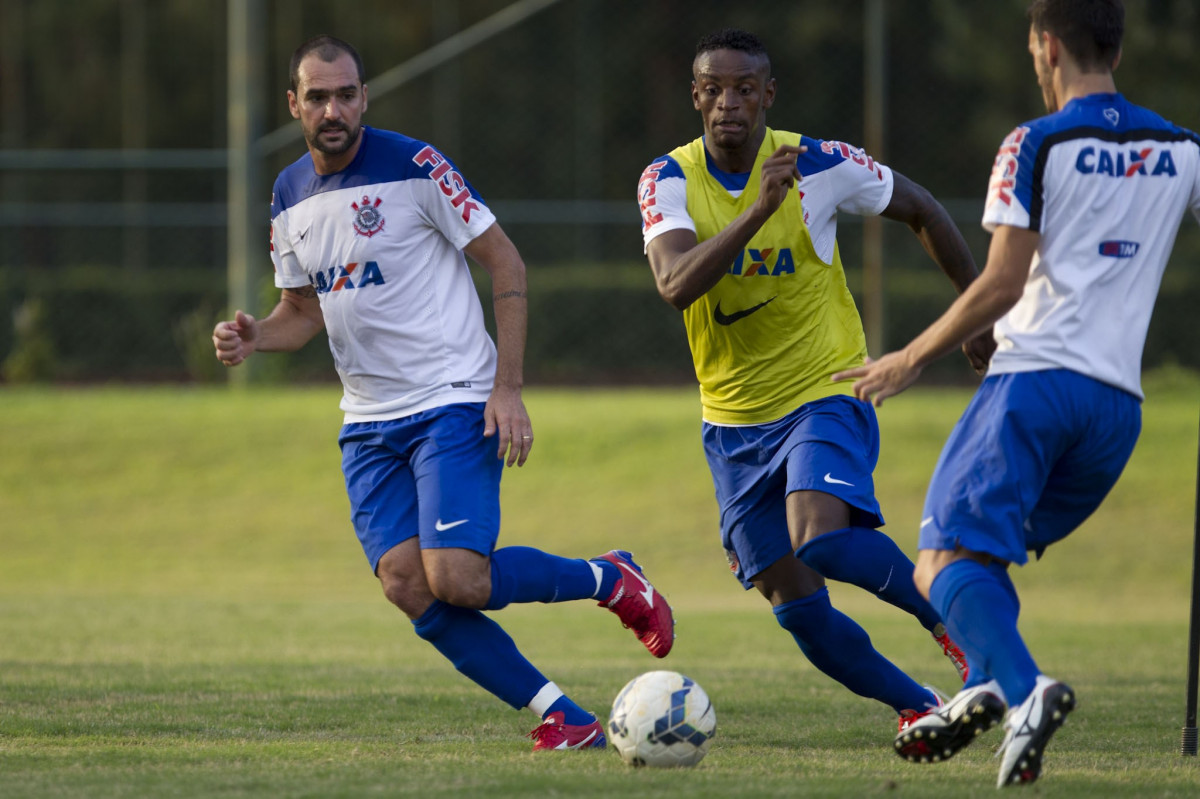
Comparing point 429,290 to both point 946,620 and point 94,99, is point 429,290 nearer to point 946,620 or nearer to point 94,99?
point 946,620

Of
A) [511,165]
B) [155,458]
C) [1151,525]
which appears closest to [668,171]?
[1151,525]

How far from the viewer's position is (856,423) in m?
5.49

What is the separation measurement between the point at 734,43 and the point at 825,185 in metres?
0.64

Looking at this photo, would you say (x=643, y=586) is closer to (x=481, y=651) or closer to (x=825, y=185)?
(x=481, y=651)

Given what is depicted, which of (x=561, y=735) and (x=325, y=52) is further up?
(x=325, y=52)

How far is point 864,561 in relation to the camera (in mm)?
5137

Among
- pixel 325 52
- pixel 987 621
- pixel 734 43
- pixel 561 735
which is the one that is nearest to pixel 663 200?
pixel 734 43

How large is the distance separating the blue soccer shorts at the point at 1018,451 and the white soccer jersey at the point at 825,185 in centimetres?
153

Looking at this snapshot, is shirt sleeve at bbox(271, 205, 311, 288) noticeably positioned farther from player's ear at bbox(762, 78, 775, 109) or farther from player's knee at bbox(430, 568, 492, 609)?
player's ear at bbox(762, 78, 775, 109)

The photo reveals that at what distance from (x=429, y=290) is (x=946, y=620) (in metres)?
2.24

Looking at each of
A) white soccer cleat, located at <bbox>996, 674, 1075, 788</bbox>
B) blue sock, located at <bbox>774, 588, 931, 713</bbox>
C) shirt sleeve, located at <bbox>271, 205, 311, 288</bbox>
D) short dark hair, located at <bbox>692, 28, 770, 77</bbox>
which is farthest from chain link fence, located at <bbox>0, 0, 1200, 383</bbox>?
white soccer cleat, located at <bbox>996, 674, 1075, 788</bbox>

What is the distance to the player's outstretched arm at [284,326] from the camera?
5691 millimetres

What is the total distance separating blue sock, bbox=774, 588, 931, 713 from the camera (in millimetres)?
5449

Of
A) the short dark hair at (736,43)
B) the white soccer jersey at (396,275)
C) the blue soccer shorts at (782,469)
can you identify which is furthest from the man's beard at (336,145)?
the blue soccer shorts at (782,469)
